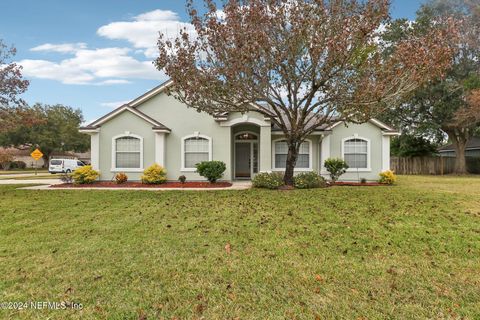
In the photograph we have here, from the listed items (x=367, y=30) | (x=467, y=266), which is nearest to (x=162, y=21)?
(x=367, y=30)

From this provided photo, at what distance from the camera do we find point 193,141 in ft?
56.3

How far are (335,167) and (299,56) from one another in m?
6.87

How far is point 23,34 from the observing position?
1521cm

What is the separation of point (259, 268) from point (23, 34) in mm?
16982

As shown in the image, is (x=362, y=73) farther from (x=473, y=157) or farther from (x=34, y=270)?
(x=473, y=157)

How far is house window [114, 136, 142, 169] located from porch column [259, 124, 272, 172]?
21.3 feet

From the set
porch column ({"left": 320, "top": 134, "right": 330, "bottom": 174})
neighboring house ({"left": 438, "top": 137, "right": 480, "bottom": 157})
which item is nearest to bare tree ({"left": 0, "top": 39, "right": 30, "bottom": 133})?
porch column ({"left": 320, "top": 134, "right": 330, "bottom": 174})

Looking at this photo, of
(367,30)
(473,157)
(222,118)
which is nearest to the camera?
(367,30)

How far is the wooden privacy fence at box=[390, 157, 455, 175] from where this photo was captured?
98.6 ft

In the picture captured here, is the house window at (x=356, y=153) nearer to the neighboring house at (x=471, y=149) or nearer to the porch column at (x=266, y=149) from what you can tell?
the porch column at (x=266, y=149)

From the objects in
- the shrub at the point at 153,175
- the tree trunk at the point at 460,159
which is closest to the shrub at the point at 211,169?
the shrub at the point at 153,175

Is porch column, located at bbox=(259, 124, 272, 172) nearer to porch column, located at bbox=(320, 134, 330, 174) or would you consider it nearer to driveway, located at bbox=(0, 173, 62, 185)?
porch column, located at bbox=(320, 134, 330, 174)

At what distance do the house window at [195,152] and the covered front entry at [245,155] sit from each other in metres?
2.57

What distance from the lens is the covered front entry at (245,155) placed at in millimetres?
19078
